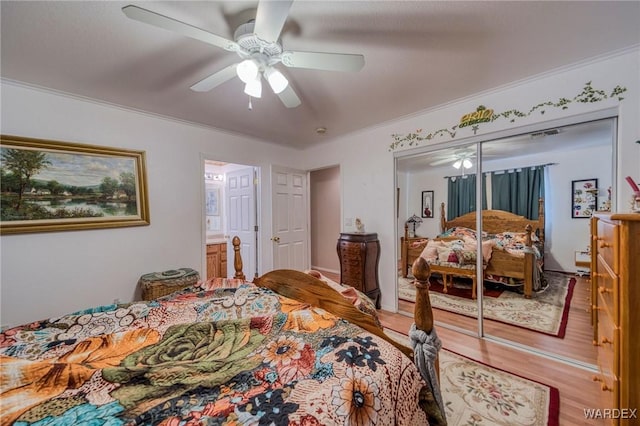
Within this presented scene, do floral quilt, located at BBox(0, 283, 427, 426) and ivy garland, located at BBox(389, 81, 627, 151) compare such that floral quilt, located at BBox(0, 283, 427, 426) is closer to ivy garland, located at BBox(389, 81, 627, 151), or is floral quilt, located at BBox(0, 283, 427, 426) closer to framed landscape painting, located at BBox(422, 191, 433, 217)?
framed landscape painting, located at BBox(422, 191, 433, 217)

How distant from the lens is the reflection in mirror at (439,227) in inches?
105

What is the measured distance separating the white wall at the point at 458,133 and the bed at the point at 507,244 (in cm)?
62

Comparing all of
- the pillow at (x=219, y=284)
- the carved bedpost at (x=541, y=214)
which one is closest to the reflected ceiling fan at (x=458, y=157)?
the carved bedpost at (x=541, y=214)

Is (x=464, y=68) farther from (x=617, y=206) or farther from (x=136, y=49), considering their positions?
(x=136, y=49)

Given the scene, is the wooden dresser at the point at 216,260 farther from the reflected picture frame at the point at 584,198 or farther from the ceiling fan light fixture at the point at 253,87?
the reflected picture frame at the point at 584,198

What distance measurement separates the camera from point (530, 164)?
2340 mm

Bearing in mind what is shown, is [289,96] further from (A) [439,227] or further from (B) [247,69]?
(A) [439,227]

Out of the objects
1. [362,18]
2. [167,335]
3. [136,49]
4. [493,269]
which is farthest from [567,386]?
[136,49]

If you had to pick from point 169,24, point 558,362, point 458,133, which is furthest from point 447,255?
point 169,24

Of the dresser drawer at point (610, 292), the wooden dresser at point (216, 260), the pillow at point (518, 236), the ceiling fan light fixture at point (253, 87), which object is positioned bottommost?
the wooden dresser at point (216, 260)

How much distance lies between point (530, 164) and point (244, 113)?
2.95 metres

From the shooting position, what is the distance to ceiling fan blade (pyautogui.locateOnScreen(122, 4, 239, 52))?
108 centimetres

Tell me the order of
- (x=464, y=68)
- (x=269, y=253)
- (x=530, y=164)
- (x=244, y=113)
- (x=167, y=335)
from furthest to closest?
(x=269, y=253) → (x=244, y=113) → (x=530, y=164) → (x=464, y=68) → (x=167, y=335)

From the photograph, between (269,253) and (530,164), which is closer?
(530,164)
